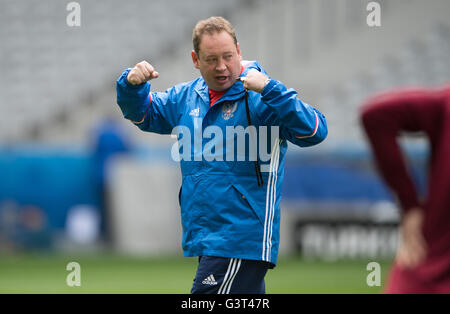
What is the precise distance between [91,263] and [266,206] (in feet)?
25.9

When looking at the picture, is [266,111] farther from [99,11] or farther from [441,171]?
[99,11]

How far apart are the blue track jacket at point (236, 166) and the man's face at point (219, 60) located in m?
0.06

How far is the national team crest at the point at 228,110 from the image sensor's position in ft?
14.6

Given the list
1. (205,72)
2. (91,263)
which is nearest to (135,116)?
(205,72)

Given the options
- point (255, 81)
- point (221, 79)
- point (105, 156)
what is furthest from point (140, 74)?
point (105, 156)

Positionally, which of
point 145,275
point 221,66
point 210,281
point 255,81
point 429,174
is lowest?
point 145,275

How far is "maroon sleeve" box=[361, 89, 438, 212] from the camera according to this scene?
290 cm

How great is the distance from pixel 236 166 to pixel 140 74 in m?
0.81

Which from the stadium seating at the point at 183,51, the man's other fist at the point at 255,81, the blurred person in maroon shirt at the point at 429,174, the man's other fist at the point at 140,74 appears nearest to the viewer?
the blurred person in maroon shirt at the point at 429,174

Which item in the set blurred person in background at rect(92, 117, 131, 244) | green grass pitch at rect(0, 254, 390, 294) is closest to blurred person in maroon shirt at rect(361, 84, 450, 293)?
green grass pitch at rect(0, 254, 390, 294)

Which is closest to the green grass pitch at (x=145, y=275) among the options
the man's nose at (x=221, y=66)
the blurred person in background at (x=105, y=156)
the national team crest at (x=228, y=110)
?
the blurred person in background at (x=105, y=156)

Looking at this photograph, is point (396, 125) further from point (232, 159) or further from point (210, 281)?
point (210, 281)

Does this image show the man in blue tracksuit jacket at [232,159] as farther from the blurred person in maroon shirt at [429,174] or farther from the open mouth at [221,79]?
the blurred person in maroon shirt at [429,174]

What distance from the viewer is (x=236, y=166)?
439 centimetres
